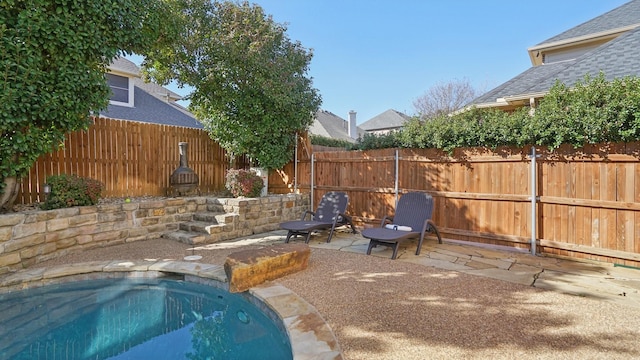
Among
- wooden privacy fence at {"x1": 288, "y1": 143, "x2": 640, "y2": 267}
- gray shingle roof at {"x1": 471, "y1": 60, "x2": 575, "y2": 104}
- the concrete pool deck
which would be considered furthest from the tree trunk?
gray shingle roof at {"x1": 471, "y1": 60, "x2": 575, "y2": 104}

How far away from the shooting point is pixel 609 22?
10797 millimetres

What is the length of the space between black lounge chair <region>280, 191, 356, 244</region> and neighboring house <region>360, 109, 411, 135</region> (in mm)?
24694

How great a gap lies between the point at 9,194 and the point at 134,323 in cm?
349

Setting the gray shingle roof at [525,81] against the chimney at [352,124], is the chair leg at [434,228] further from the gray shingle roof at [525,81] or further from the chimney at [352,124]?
the chimney at [352,124]

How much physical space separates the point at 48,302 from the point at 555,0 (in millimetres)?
15684

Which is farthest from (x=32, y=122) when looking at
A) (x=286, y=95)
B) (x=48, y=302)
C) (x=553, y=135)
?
(x=553, y=135)

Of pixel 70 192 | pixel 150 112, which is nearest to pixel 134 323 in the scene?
pixel 70 192

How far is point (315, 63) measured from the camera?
912 cm

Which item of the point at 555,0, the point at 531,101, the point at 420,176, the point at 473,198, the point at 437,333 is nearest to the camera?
the point at 437,333

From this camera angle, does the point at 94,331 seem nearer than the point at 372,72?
Yes

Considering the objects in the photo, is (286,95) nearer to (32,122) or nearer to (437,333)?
(32,122)

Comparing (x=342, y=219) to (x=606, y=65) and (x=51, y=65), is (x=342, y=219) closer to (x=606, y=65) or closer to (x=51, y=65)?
(x=51, y=65)

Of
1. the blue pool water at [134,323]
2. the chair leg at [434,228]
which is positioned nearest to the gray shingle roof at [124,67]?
the blue pool water at [134,323]

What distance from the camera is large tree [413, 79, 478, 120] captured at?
24422 mm
